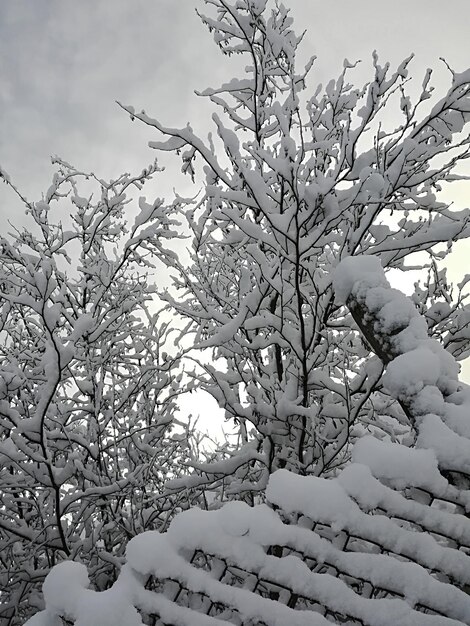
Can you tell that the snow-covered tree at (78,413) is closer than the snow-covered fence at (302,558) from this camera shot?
No

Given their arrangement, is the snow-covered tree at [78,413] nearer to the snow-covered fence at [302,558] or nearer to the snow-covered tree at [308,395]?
the snow-covered tree at [308,395]

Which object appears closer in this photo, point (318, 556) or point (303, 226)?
point (318, 556)

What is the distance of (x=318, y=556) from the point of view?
1.23 m

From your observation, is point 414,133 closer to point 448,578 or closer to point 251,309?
point 251,309

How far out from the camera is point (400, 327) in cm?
158

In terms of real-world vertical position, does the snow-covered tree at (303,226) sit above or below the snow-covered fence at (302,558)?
above

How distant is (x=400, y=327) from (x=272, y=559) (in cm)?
82

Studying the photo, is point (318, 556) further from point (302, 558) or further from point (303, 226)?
point (303, 226)

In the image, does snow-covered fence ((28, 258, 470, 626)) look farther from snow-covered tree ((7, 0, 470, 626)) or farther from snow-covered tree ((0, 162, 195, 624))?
snow-covered tree ((0, 162, 195, 624))

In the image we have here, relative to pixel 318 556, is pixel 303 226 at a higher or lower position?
higher

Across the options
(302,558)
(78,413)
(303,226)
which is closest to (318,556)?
(302,558)

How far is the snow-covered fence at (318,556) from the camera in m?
1.16

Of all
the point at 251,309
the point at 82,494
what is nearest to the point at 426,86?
the point at 251,309

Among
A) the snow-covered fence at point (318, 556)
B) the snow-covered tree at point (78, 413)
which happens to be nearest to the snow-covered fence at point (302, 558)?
the snow-covered fence at point (318, 556)
